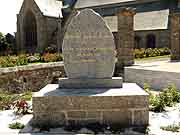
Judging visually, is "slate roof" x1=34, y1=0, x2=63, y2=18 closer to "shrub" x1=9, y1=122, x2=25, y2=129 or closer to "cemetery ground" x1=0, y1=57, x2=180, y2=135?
"cemetery ground" x1=0, y1=57, x2=180, y2=135

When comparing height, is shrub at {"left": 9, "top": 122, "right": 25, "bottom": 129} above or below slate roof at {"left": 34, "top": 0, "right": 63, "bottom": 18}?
below

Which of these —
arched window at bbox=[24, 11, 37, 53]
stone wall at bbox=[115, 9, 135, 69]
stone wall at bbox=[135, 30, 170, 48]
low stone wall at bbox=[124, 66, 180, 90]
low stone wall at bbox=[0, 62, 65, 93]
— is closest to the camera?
low stone wall at bbox=[124, 66, 180, 90]

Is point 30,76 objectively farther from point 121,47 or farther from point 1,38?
point 1,38

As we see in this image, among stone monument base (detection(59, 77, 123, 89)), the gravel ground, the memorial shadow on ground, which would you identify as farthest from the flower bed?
the memorial shadow on ground

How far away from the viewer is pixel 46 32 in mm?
38688

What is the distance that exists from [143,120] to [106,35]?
213 centimetres

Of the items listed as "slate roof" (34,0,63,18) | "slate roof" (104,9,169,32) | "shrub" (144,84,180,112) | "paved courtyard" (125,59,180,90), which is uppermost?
"slate roof" (34,0,63,18)

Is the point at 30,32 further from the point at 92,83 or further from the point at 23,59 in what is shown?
the point at 92,83

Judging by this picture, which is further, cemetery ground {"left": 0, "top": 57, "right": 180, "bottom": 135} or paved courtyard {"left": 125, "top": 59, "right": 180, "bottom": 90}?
paved courtyard {"left": 125, "top": 59, "right": 180, "bottom": 90}

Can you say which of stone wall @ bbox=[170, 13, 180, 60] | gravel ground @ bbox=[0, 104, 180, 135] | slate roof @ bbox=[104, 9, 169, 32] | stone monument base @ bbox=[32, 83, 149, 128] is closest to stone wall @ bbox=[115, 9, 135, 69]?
stone wall @ bbox=[170, 13, 180, 60]

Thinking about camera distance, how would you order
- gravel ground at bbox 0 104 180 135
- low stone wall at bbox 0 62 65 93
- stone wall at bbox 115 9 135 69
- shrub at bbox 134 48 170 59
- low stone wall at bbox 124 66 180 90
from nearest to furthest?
gravel ground at bbox 0 104 180 135 < low stone wall at bbox 124 66 180 90 < low stone wall at bbox 0 62 65 93 < stone wall at bbox 115 9 135 69 < shrub at bbox 134 48 170 59

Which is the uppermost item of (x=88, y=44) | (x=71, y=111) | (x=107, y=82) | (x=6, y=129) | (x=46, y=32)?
(x=46, y=32)

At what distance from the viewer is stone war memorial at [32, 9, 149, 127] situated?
5.29 m

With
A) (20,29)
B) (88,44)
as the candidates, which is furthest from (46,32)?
(88,44)
